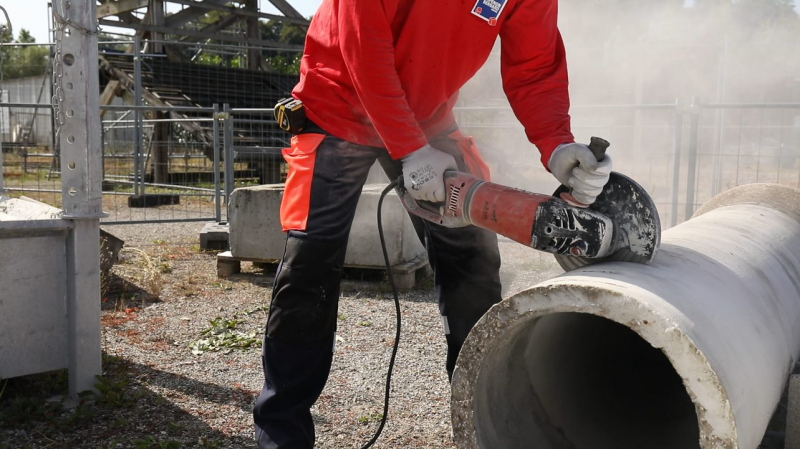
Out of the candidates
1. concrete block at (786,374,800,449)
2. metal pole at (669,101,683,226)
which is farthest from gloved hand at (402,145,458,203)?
metal pole at (669,101,683,226)

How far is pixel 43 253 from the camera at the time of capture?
306cm

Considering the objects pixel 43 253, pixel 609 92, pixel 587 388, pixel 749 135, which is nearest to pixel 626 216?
pixel 587 388

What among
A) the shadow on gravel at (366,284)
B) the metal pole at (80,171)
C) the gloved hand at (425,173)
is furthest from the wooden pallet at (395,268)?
the gloved hand at (425,173)

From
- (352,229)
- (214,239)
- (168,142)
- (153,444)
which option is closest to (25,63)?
(168,142)

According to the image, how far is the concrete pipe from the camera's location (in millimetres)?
1647

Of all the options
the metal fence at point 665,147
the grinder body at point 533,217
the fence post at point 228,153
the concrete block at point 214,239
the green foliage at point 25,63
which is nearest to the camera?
the grinder body at point 533,217

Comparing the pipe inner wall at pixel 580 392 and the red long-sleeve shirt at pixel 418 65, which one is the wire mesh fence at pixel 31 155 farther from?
the pipe inner wall at pixel 580 392

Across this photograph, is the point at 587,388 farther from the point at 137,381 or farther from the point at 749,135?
the point at 749,135

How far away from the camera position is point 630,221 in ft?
6.79

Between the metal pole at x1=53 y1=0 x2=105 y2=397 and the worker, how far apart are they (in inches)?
38.4

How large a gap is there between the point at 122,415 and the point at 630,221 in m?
2.15

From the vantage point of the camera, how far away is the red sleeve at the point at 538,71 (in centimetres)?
251

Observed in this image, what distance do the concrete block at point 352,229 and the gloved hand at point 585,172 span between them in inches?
118

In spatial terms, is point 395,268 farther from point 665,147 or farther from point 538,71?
point 665,147
